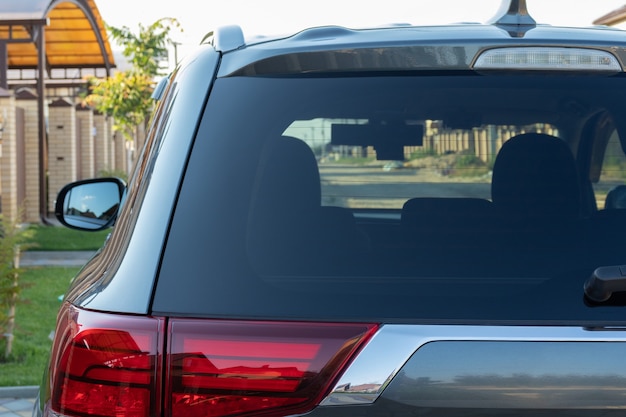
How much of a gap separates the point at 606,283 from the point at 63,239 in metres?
16.2

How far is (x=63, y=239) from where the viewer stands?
17.2 meters

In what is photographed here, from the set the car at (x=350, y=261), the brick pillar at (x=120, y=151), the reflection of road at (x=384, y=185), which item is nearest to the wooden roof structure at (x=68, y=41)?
the brick pillar at (x=120, y=151)

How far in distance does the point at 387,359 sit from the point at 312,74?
63 centimetres

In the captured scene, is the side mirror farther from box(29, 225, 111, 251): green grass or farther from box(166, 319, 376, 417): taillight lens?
box(29, 225, 111, 251): green grass

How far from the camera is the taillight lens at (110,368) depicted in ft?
5.92

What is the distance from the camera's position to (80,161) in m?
26.2

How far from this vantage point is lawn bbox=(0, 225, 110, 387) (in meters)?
7.28

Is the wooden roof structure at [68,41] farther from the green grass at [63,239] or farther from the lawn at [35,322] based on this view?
the lawn at [35,322]

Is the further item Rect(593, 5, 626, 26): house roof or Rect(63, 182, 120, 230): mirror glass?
Rect(593, 5, 626, 26): house roof

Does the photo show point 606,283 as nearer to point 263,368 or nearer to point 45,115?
point 263,368

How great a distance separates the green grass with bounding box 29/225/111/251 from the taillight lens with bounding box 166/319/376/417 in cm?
1389

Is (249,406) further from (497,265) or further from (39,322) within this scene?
(39,322)

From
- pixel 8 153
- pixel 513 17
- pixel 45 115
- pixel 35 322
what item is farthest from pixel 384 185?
pixel 45 115

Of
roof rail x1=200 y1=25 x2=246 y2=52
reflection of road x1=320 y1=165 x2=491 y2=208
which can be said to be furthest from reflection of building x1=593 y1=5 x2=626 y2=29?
roof rail x1=200 y1=25 x2=246 y2=52
